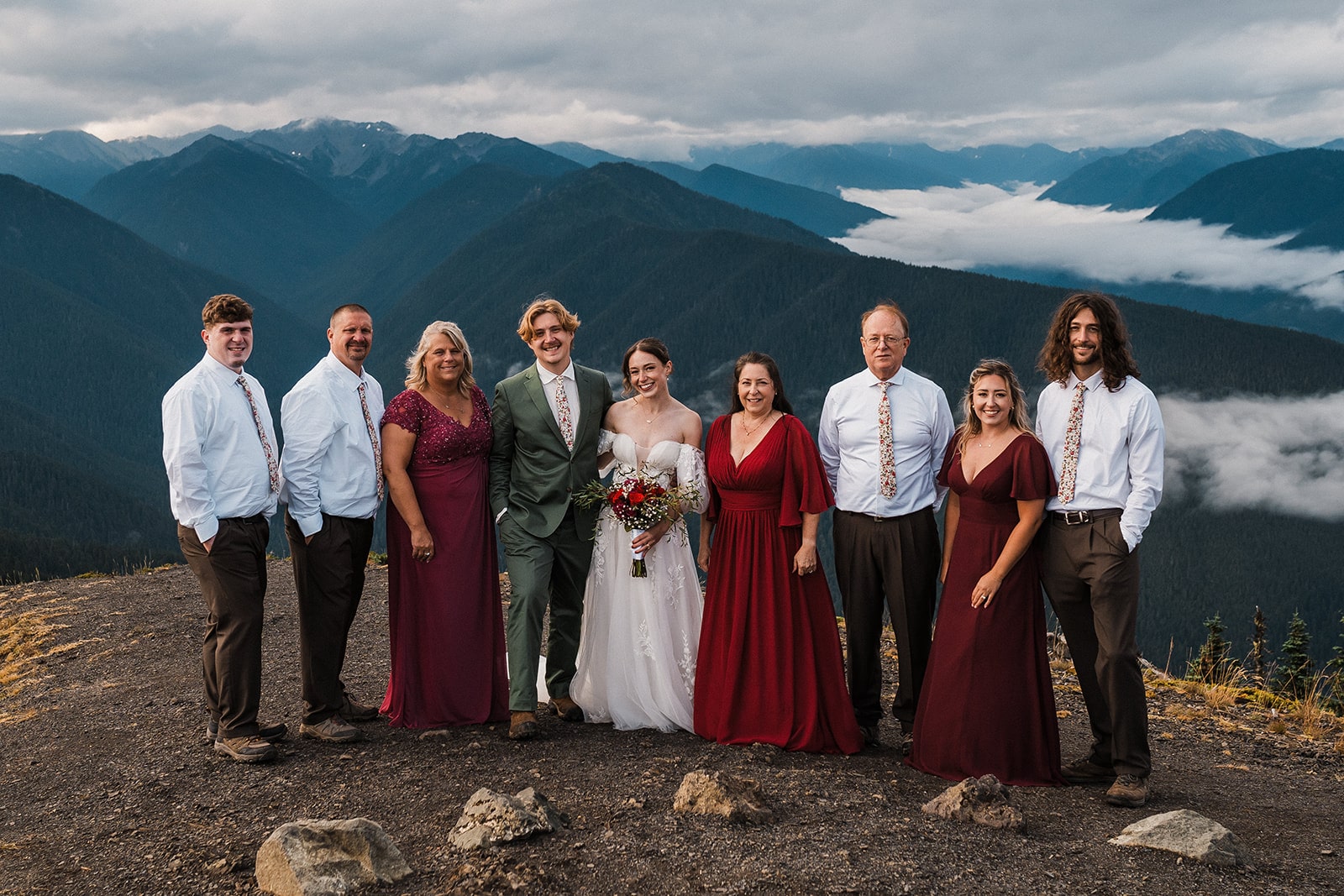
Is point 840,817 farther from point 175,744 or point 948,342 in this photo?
point 948,342

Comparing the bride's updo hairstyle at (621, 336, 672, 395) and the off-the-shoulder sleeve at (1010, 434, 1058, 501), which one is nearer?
the off-the-shoulder sleeve at (1010, 434, 1058, 501)

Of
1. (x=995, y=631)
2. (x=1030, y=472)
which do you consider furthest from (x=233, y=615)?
(x=1030, y=472)

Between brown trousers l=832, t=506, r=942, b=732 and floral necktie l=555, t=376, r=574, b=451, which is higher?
floral necktie l=555, t=376, r=574, b=451

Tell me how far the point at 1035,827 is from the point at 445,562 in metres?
3.67

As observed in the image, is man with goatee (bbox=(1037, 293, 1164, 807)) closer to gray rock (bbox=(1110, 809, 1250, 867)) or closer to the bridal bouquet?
gray rock (bbox=(1110, 809, 1250, 867))

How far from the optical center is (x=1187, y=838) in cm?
448

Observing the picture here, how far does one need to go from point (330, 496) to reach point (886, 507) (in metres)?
3.38

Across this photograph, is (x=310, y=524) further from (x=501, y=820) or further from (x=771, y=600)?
(x=771, y=600)

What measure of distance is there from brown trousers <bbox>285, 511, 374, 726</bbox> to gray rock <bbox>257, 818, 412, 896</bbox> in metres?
1.79

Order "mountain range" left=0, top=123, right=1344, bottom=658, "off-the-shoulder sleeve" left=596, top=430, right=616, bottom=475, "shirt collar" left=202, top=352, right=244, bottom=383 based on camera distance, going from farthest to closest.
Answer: "mountain range" left=0, top=123, right=1344, bottom=658 → "off-the-shoulder sleeve" left=596, top=430, right=616, bottom=475 → "shirt collar" left=202, top=352, right=244, bottom=383

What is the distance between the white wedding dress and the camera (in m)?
6.39

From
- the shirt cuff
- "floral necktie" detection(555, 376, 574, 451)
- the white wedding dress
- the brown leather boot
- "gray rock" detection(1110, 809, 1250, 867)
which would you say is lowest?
"gray rock" detection(1110, 809, 1250, 867)

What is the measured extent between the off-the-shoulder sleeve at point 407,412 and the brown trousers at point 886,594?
2726mm

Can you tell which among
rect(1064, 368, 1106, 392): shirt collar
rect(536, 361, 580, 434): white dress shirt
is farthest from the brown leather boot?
rect(1064, 368, 1106, 392): shirt collar
